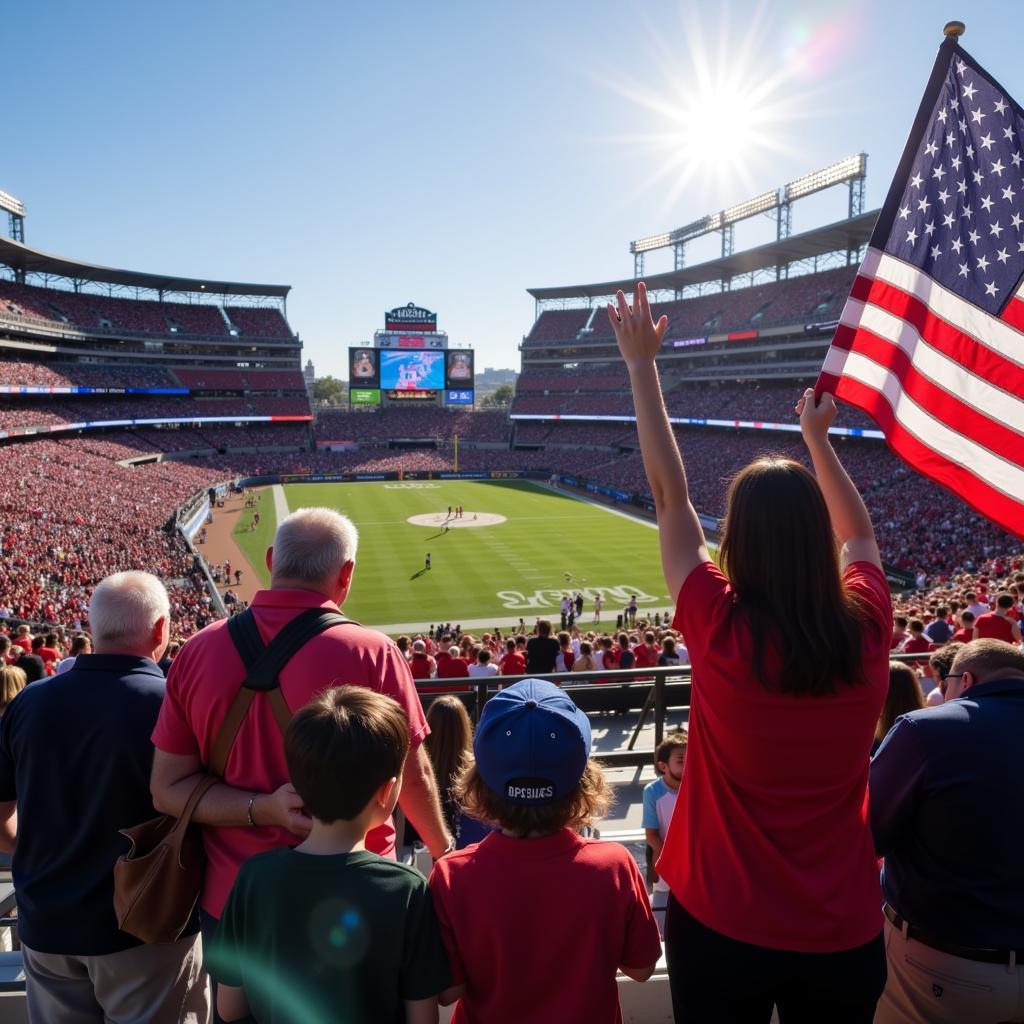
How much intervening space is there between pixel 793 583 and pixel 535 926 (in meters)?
1.20

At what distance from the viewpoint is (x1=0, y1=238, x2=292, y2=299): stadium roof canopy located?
61.0 metres

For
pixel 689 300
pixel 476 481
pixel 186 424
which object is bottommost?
pixel 476 481

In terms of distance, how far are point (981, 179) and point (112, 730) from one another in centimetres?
547

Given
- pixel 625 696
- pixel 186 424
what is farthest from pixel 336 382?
pixel 625 696

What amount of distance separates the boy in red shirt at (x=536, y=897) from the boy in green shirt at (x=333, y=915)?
0.36ft

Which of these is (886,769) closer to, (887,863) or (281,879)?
(887,863)

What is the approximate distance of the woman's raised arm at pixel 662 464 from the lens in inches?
88.0

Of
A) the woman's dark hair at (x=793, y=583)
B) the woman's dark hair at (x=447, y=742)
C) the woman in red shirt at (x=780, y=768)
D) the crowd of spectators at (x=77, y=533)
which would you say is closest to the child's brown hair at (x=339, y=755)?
the woman in red shirt at (x=780, y=768)

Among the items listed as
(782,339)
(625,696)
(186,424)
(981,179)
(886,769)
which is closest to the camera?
(886,769)

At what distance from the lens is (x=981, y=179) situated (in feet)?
14.8

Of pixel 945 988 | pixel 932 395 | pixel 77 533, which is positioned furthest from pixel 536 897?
pixel 77 533

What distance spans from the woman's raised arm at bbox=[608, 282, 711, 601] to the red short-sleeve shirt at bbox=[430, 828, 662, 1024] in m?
0.84

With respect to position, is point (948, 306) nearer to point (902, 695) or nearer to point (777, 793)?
point (902, 695)

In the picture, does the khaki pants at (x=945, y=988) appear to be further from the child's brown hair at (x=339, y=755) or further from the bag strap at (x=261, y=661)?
the bag strap at (x=261, y=661)
